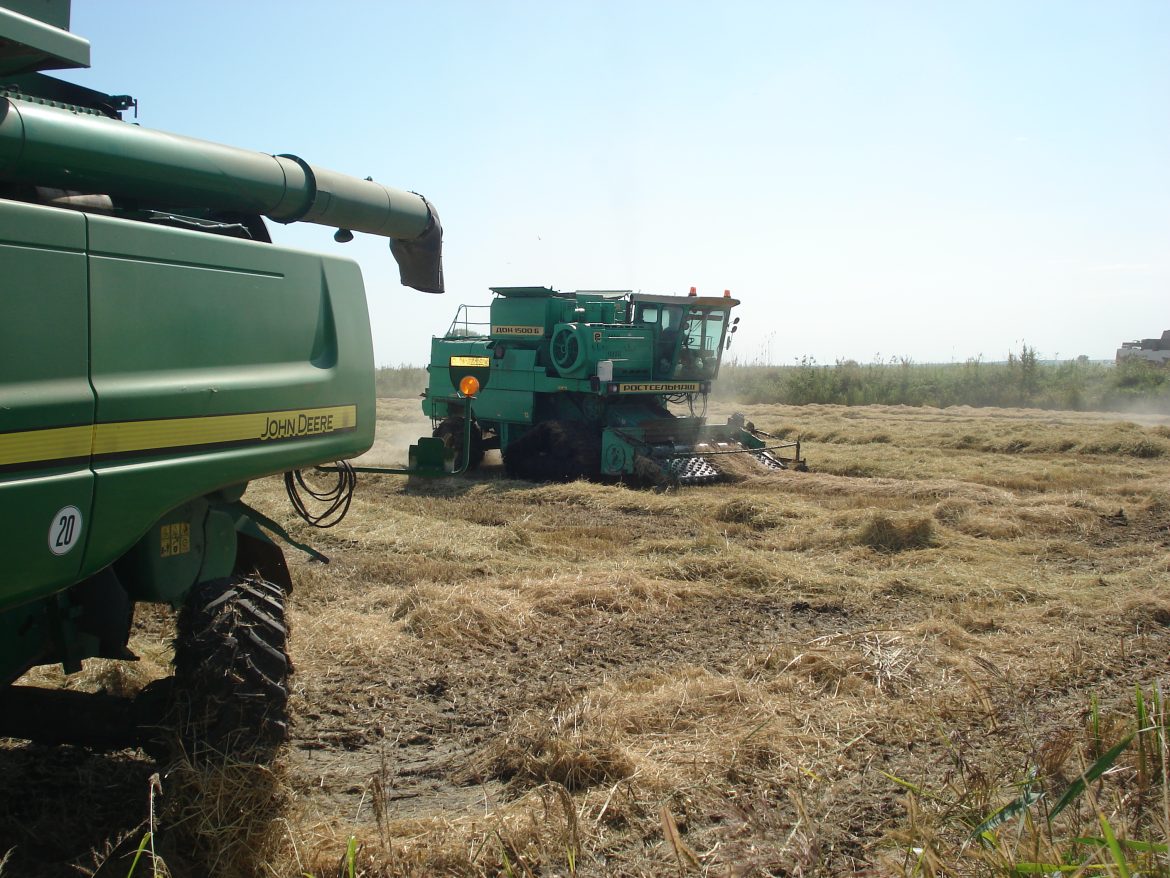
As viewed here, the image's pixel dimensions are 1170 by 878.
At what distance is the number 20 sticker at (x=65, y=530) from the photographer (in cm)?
245

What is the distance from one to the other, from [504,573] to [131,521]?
16.2 feet

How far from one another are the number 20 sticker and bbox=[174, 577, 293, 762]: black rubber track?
0.73 metres

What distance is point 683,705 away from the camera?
14.6 feet

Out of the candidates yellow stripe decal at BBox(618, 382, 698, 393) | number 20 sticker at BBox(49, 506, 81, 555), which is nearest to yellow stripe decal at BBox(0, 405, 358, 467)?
number 20 sticker at BBox(49, 506, 81, 555)

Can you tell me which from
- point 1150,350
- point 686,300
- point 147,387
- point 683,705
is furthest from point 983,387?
point 147,387

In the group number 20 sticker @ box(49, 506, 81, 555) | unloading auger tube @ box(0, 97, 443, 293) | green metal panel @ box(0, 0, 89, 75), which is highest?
green metal panel @ box(0, 0, 89, 75)

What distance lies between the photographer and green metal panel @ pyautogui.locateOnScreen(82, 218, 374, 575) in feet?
8.59

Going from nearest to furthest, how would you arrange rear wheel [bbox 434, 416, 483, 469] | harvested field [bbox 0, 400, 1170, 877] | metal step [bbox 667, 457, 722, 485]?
harvested field [bbox 0, 400, 1170, 877] → metal step [bbox 667, 457, 722, 485] → rear wheel [bbox 434, 416, 483, 469]

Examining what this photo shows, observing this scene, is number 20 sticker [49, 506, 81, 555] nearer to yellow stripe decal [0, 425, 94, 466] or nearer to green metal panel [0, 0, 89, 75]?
yellow stripe decal [0, 425, 94, 466]

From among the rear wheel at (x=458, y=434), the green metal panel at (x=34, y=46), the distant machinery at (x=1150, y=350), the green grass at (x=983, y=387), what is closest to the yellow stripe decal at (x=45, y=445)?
the green metal panel at (x=34, y=46)

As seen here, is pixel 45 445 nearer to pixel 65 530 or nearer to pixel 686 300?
pixel 65 530

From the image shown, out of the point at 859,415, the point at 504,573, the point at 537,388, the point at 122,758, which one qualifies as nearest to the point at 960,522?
Answer: the point at 504,573

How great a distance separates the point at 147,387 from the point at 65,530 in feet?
1.43

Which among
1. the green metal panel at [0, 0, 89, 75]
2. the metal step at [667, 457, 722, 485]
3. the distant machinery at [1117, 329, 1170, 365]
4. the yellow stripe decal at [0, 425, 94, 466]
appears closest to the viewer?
the yellow stripe decal at [0, 425, 94, 466]
